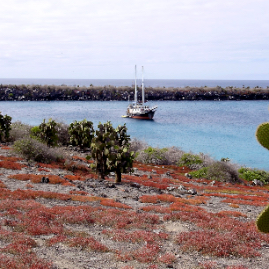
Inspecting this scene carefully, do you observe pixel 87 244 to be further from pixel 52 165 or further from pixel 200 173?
pixel 200 173

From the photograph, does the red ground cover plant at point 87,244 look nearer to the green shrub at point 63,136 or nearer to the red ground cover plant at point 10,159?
the red ground cover plant at point 10,159

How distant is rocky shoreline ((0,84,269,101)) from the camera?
14862cm

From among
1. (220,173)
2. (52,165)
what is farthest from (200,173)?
(52,165)

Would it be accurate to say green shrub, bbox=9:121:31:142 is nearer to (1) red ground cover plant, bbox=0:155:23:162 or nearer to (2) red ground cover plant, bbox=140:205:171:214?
(1) red ground cover plant, bbox=0:155:23:162

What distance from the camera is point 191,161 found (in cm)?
4034

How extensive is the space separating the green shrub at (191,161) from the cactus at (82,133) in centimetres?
1204

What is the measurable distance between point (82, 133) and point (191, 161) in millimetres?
14298

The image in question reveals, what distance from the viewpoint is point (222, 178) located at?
113 feet

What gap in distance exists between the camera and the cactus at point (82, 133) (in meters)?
41.5

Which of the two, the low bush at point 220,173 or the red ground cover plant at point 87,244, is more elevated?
the red ground cover plant at point 87,244

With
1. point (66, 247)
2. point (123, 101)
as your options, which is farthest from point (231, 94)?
point (66, 247)

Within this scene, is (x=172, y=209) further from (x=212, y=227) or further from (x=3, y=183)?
(x=3, y=183)

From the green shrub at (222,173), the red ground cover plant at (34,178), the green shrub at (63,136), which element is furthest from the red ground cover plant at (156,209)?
the green shrub at (63,136)

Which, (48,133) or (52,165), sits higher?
(48,133)
